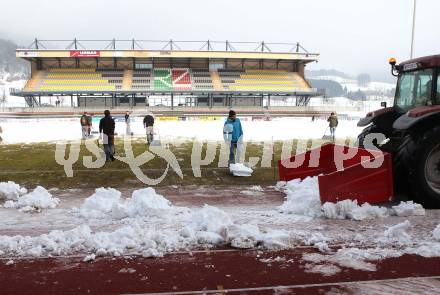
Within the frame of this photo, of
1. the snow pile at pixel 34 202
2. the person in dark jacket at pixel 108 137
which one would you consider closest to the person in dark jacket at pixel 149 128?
the person in dark jacket at pixel 108 137

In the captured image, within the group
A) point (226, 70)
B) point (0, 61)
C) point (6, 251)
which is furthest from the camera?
point (0, 61)

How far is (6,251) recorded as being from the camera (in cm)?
466

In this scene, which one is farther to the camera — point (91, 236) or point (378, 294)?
point (91, 236)

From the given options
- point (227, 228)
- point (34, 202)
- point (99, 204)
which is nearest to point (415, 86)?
point (227, 228)

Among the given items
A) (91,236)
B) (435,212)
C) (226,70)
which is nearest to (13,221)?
(91,236)

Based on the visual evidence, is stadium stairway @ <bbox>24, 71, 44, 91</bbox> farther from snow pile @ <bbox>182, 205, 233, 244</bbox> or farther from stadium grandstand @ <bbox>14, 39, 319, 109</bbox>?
snow pile @ <bbox>182, 205, 233, 244</bbox>

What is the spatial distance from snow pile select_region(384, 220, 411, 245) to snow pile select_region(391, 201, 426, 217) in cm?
88

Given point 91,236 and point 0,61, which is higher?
point 0,61

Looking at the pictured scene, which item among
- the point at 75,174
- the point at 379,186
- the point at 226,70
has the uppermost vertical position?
the point at 226,70

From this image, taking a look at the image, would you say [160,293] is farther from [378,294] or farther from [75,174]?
[75,174]

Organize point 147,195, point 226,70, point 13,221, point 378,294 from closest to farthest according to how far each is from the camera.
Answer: point 378,294
point 13,221
point 147,195
point 226,70

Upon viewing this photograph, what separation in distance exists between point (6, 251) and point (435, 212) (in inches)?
232

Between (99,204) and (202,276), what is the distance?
9.87 ft

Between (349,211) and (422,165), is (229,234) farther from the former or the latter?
(422,165)
